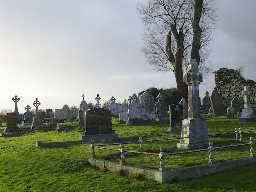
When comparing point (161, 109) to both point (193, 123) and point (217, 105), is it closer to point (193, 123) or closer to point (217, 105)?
point (217, 105)

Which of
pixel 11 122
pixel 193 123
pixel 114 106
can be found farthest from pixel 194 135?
pixel 114 106

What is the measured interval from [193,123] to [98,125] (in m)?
7.50

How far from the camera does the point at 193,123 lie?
2158 cm

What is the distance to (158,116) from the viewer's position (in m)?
40.0

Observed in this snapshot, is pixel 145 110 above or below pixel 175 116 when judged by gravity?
above

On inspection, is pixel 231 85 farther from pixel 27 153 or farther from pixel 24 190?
pixel 24 190

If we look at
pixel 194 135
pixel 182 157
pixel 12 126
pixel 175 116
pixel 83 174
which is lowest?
pixel 83 174

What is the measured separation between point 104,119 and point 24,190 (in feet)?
36.7

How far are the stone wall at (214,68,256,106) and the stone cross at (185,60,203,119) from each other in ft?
80.2

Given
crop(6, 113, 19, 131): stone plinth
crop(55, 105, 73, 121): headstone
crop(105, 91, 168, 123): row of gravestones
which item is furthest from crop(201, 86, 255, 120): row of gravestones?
→ crop(6, 113, 19, 131): stone plinth

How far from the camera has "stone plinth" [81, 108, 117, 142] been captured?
2716 cm

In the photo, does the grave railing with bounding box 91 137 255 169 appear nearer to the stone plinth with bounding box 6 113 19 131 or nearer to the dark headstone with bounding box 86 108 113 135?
the dark headstone with bounding box 86 108 113 135

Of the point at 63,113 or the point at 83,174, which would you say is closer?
the point at 83,174

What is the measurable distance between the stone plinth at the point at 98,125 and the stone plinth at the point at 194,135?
633cm
